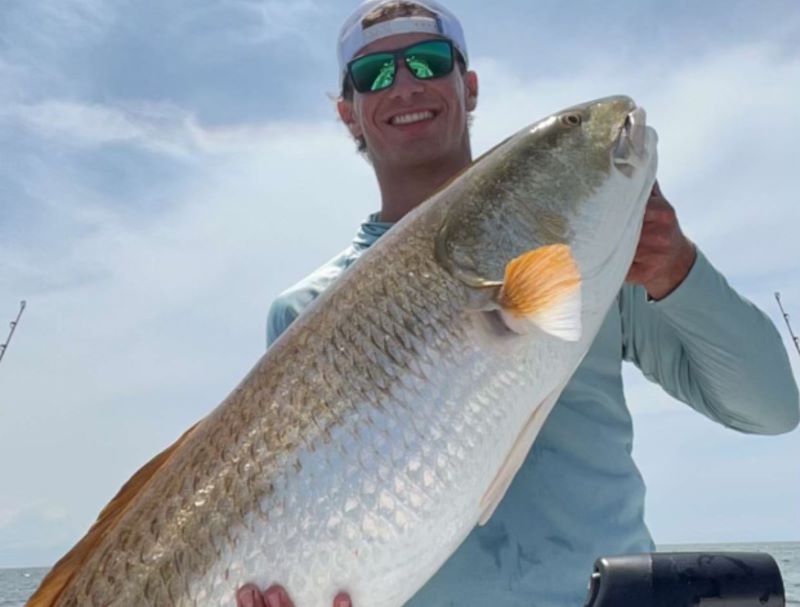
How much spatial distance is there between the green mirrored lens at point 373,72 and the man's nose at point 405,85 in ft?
0.09

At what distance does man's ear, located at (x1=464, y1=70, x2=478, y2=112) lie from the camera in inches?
166

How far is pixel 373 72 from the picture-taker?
391cm

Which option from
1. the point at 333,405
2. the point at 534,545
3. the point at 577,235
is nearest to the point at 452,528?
the point at 333,405

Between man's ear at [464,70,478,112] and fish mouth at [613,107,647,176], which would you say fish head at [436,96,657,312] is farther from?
man's ear at [464,70,478,112]

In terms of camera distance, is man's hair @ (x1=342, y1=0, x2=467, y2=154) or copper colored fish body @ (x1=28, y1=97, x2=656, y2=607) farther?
man's hair @ (x1=342, y1=0, x2=467, y2=154)

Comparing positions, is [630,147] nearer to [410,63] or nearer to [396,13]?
[410,63]

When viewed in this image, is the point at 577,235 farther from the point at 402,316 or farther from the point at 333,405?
the point at 333,405

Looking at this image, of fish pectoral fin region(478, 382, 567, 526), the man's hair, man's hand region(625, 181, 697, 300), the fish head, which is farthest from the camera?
the man's hair

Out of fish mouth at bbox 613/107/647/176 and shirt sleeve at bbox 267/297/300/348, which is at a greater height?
shirt sleeve at bbox 267/297/300/348

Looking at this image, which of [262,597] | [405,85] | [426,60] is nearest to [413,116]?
[405,85]

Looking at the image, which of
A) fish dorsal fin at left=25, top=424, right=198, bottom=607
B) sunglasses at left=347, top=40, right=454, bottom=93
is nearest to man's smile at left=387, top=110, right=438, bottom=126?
sunglasses at left=347, top=40, right=454, bottom=93

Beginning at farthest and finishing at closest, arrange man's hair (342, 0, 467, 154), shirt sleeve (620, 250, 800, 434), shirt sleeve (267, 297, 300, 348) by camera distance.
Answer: man's hair (342, 0, 467, 154), shirt sleeve (267, 297, 300, 348), shirt sleeve (620, 250, 800, 434)

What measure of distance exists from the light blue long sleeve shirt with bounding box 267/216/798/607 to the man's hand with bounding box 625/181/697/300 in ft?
0.11

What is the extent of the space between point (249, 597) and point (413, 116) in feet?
6.95
